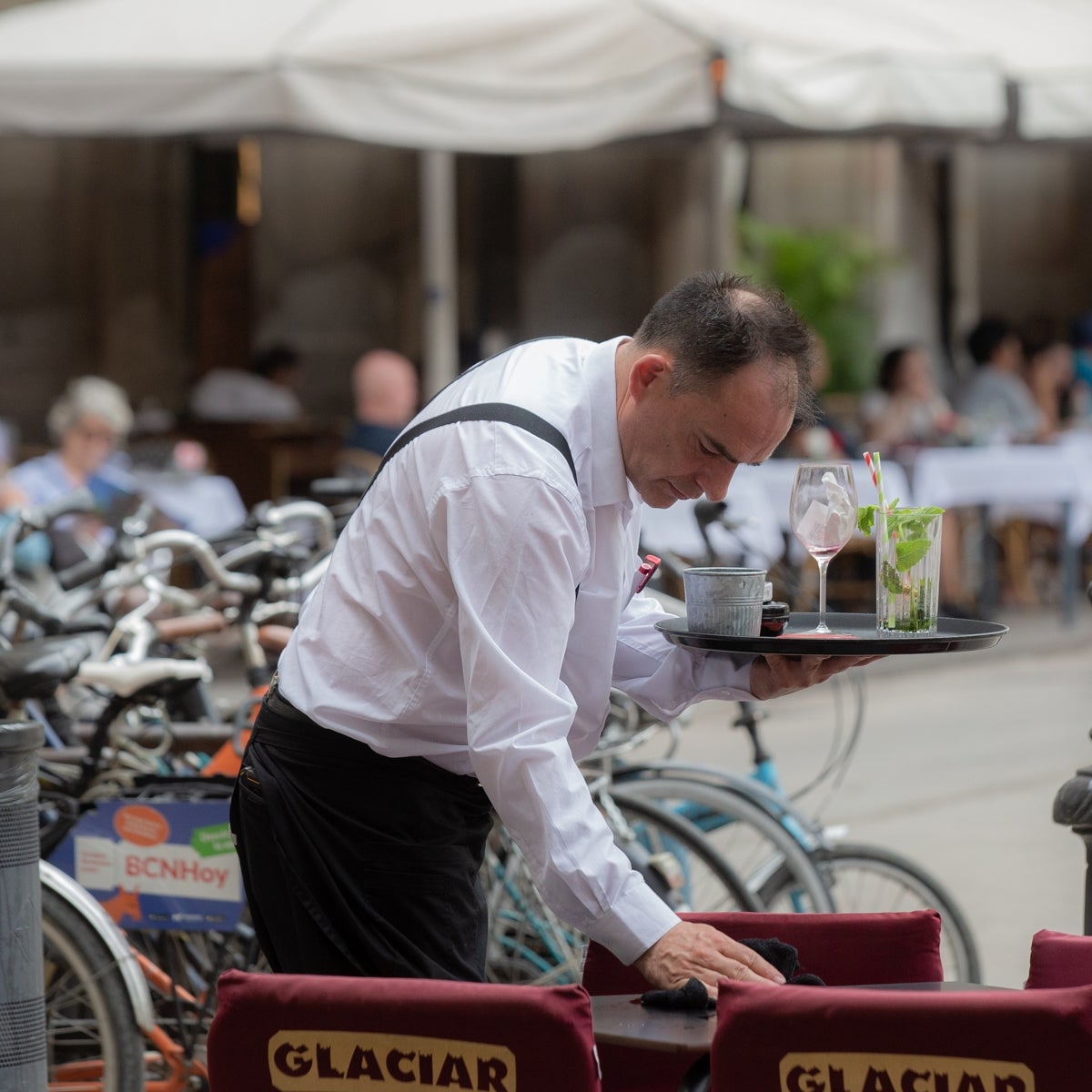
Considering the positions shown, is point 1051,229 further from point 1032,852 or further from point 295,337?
point 1032,852

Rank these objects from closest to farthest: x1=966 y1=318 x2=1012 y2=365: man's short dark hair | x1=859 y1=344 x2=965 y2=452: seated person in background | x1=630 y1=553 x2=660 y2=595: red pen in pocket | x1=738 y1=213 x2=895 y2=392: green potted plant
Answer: x1=630 y1=553 x2=660 y2=595: red pen in pocket, x1=859 y1=344 x2=965 y2=452: seated person in background, x1=966 y1=318 x2=1012 y2=365: man's short dark hair, x1=738 y1=213 x2=895 y2=392: green potted plant

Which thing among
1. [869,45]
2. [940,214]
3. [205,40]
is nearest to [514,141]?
[205,40]

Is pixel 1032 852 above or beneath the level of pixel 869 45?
beneath

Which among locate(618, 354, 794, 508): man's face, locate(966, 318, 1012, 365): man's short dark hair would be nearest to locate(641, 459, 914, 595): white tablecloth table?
locate(966, 318, 1012, 365): man's short dark hair

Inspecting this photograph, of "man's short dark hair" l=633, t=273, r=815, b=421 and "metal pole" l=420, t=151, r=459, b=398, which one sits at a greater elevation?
"metal pole" l=420, t=151, r=459, b=398

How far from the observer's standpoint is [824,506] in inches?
117

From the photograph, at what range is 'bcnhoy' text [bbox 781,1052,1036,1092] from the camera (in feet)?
6.66

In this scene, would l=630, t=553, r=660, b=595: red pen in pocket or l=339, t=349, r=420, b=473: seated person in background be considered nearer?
l=630, t=553, r=660, b=595: red pen in pocket

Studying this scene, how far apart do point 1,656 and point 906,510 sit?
6.24 feet

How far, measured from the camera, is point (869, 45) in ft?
30.8

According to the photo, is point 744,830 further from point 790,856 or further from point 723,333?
point 723,333

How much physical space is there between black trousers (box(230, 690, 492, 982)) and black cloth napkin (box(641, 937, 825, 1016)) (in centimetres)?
36

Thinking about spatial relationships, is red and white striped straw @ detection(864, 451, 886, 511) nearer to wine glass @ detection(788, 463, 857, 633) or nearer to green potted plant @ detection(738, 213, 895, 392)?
wine glass @ detection(788, 463, 857, 633)

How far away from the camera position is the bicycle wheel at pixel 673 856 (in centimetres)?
388
